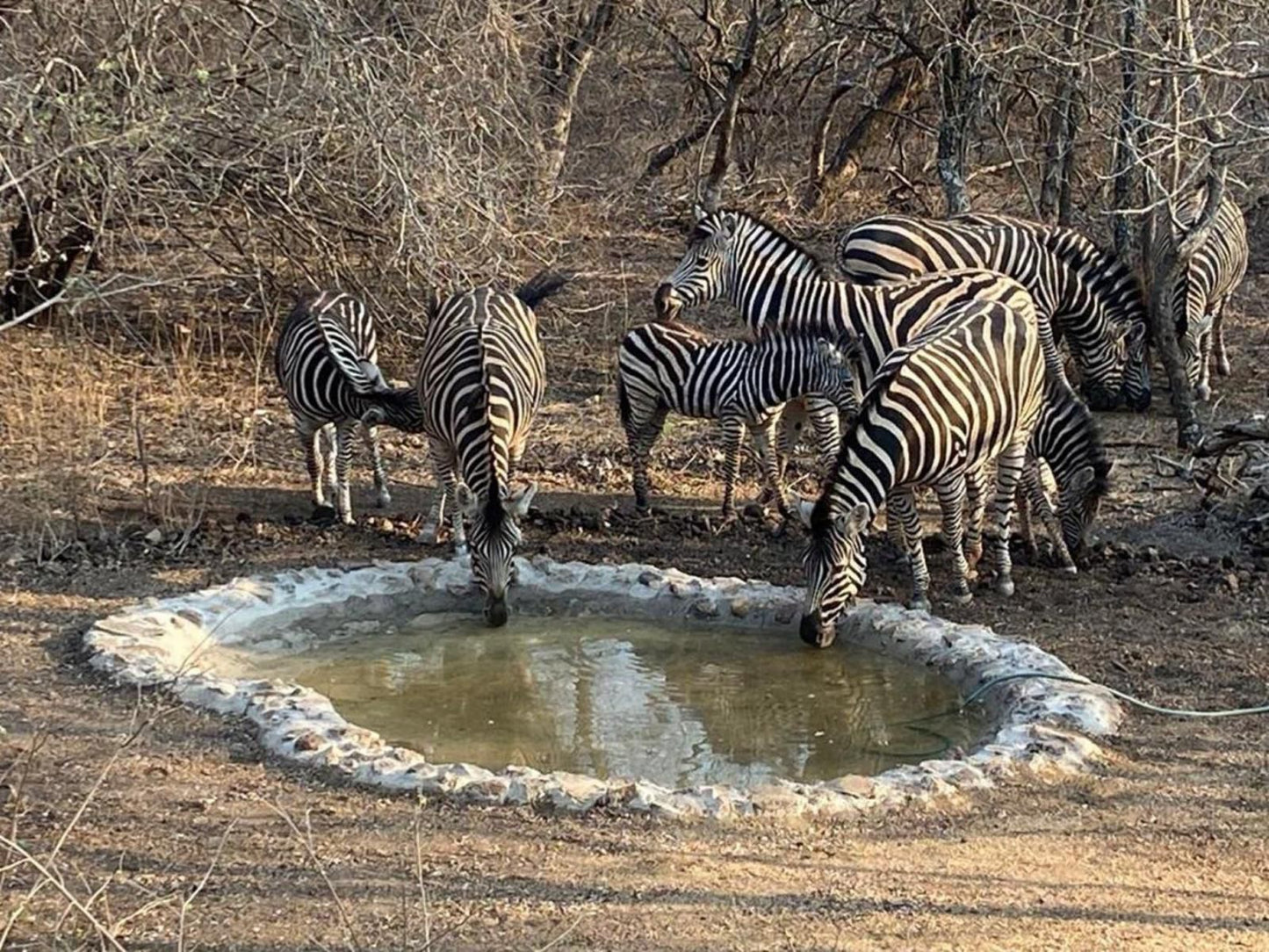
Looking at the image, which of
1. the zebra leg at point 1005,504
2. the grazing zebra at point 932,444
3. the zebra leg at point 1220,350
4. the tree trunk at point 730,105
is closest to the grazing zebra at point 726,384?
the grazing zebra at point 932,444

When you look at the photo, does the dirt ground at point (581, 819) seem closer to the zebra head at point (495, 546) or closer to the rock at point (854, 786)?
the rock at point (854, 786)

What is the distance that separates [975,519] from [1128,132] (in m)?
2.89

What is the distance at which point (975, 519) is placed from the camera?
30.0 ft

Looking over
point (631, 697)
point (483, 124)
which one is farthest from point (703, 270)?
point (631, 697)

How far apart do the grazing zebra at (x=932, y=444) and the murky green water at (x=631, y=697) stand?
441mm

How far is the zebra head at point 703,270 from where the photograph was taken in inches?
455

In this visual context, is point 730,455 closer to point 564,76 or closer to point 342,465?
point 342,465

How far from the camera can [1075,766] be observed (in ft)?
21.4

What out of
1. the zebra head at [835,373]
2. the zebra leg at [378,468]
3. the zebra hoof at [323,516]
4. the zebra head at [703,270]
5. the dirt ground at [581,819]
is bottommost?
the dirt ground at [581,819]

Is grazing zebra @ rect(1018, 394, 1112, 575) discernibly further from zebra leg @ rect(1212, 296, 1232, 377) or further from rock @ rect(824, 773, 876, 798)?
zebra leg @ rect(1212, 296, 1232, 377)

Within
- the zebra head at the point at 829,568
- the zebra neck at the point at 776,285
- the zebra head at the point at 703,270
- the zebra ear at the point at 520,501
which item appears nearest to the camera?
the zebra head at the point at 829,568

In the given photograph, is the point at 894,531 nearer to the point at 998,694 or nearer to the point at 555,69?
the point at 998,694

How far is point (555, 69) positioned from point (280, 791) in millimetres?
11838

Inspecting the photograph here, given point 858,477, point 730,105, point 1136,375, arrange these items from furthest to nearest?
point 730,105, point 1136,375, point 858,477
